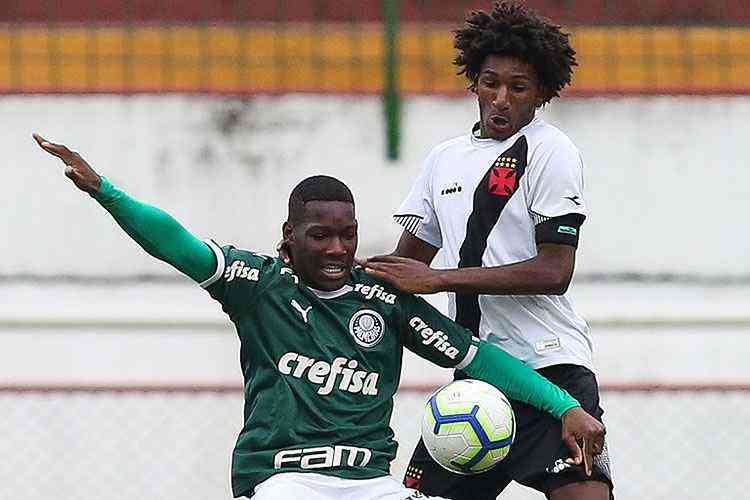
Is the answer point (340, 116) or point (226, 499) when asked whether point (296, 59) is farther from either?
point (226, 499)

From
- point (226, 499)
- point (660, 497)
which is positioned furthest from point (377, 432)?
point (660, 497)

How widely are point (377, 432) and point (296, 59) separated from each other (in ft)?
19.1

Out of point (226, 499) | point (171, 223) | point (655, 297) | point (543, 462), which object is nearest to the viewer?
point (171, 223)

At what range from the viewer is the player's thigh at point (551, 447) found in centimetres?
457

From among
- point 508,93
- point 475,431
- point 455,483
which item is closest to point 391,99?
point 508,93

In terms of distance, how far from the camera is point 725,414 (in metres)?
7.28

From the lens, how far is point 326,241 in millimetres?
4418

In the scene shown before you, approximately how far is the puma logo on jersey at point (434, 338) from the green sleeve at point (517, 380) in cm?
10

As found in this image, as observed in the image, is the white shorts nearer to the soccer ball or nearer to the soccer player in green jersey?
the soccer player in green jersey

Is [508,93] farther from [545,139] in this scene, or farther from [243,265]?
[243,265]

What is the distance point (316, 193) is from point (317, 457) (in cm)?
76

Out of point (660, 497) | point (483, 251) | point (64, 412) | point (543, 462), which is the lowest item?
point (660, 497)

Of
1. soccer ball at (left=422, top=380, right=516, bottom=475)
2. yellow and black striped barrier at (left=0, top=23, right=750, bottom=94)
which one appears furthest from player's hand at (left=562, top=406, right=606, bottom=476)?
yellow and black striped barrier at (left=0, top=23, right=750, bottom=94)

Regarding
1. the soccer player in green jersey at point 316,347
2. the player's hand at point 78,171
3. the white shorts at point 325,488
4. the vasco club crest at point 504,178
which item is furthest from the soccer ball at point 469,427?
the player's hand at point 78,171
